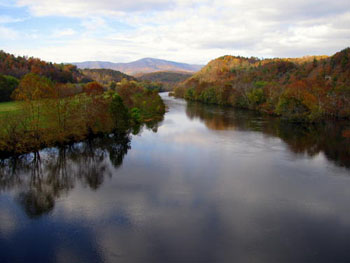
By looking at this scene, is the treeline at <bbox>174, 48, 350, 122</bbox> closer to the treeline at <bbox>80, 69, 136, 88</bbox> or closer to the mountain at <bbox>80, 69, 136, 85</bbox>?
the treeline at <bbox>80, 69, 136, 88</bbox>

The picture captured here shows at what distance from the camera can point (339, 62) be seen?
80.3 m

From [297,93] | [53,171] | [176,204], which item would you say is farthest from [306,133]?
[53,171]

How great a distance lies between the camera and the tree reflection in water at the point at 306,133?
32750 mm

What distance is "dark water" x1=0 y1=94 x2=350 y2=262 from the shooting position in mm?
14062

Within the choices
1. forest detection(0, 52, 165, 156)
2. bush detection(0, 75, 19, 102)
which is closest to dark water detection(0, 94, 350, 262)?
forest detection(0, 52, 165, 156)

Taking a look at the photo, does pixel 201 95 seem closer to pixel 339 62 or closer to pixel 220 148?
pixel 339 62

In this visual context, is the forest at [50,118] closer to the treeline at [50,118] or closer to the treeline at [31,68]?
the treeline at [50,118]

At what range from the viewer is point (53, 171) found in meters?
24.8

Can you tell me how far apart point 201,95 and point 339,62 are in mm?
41261

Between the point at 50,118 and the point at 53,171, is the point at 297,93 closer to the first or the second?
the point at 50,118

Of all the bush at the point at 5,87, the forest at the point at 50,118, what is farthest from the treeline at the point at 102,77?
the forest at the point at 50,118

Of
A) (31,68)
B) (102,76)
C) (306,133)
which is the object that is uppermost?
(102,76)

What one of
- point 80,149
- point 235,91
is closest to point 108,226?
point 80,149

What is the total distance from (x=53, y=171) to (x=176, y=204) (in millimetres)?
11960
